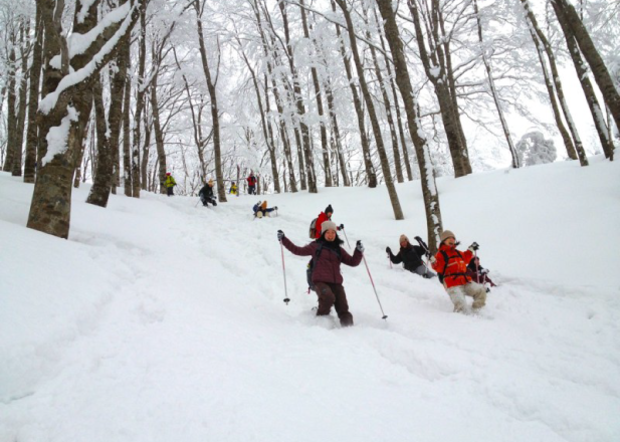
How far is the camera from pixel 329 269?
15.3 feet

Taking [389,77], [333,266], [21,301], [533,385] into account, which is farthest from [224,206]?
[533,385]

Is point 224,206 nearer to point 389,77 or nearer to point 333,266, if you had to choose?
point 389,77

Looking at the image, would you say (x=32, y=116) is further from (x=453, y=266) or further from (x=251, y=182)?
(x=453, y=266)

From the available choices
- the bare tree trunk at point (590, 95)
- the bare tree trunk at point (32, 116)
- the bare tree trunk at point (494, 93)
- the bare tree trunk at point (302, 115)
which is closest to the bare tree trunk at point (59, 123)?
the bare tree trunk at point (32, 116)

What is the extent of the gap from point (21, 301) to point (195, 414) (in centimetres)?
177

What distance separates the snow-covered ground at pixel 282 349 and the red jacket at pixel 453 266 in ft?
1.69

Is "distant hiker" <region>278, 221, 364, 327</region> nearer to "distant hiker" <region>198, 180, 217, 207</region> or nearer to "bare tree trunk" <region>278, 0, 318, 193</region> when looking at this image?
"distant hiker" <region>198, 180, 217, 207</region>

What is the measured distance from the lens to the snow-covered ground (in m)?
2.04

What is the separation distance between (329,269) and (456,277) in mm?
1955

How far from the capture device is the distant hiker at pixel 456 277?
15.7 ft

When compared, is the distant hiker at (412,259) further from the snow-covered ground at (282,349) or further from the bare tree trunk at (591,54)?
the bare tree trunk at (591,54)

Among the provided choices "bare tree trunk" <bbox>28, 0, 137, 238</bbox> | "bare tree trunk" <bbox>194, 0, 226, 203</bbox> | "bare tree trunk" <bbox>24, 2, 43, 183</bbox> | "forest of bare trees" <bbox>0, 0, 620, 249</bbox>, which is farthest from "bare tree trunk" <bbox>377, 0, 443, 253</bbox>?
"bare tree trunk" <bbox>24, 2, 43, 183</bbox>

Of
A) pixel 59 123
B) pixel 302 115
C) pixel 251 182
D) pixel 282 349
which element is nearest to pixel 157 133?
pixel 251 182

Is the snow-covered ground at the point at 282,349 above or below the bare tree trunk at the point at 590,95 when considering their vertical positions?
below
